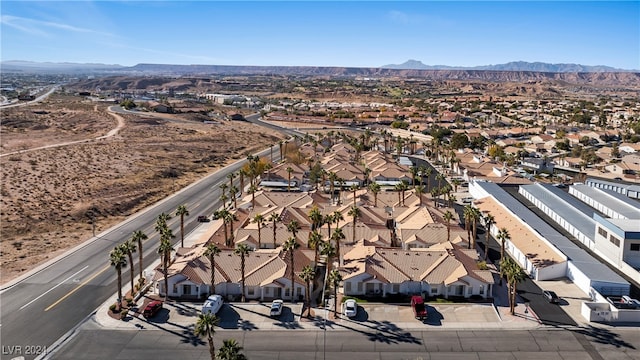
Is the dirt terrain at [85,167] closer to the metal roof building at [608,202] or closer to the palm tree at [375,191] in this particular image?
the palm tree at [375,191]

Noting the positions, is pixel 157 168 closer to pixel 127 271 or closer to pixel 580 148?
pixel 127 271

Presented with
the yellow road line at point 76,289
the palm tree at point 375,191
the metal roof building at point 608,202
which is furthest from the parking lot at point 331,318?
the metal roof building at point 608,202

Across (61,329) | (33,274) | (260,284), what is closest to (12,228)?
(33,274)

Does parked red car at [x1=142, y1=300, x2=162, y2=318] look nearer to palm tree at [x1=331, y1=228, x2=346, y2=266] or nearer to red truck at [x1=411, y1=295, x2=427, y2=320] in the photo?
palm tree at [x1=331, y1=228, x2=346, y2=266]

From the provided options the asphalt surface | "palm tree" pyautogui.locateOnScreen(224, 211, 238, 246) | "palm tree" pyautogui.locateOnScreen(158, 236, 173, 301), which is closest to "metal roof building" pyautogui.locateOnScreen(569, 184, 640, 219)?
the asphalt surface

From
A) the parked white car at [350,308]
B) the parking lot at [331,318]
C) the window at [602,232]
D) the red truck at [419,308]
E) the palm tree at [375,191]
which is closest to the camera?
the parking lot at [331,318]
